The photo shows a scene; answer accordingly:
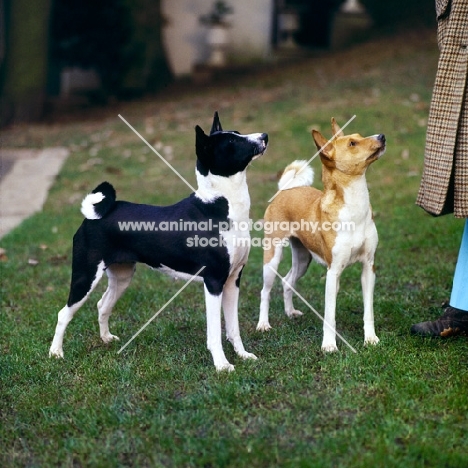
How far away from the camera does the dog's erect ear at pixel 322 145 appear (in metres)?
4.29

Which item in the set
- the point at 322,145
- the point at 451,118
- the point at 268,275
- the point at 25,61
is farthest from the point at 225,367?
the point at 25,61

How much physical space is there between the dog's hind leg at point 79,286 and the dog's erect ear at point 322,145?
4.77 ft

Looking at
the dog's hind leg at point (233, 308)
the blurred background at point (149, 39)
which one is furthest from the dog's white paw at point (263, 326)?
the blurred background at point (149, 39)

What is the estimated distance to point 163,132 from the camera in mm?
12594

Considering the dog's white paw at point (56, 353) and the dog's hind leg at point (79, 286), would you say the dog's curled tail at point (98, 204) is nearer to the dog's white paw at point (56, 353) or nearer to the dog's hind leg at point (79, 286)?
the dog's hind leg at point (79, 286)

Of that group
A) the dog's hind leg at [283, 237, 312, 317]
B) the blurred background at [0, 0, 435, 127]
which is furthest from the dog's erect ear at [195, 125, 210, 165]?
the blurred background at [0, 0, 435, 127]

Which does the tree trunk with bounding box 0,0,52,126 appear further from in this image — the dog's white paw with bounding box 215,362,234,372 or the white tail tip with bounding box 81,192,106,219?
the dog's white paw with bounding box 215,362,234,372

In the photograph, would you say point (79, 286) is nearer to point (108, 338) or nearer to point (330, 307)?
point (108, 338)

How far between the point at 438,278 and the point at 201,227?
247cm

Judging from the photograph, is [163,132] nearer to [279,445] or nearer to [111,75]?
[111,75]

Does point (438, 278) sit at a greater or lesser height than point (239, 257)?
lesser

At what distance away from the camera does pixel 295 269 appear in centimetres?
529

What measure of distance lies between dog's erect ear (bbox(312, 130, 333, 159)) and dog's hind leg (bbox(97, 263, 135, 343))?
1.42 meters

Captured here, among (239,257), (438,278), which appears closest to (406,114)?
(438,278)
